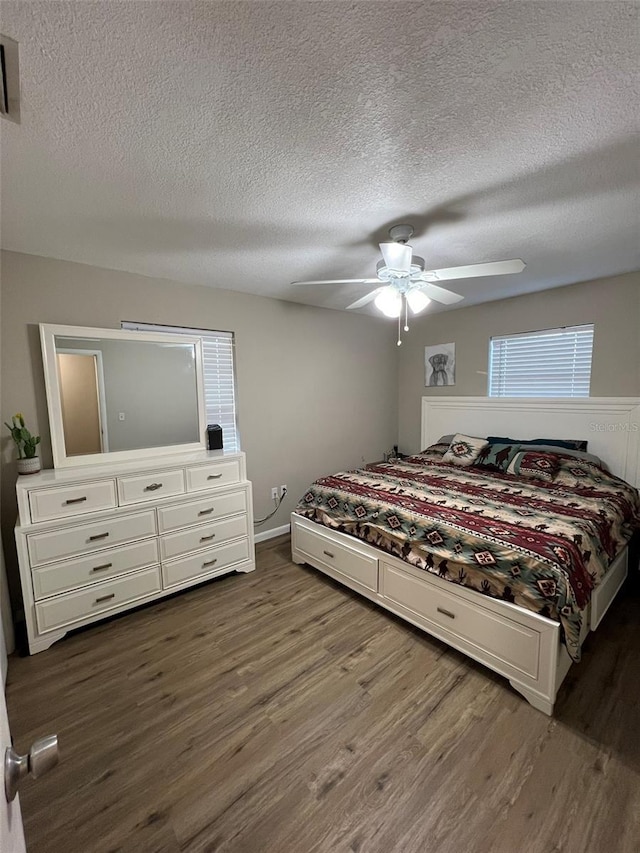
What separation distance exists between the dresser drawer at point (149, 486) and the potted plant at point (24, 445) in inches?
19.5

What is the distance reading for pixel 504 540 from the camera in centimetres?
181

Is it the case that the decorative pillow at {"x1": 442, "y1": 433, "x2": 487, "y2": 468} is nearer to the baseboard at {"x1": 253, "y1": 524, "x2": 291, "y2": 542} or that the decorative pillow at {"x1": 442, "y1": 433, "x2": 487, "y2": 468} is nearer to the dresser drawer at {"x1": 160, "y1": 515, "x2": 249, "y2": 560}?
the baseboard at {"x1": 253, "y1": 524, "x2": 291, "y2": 542}

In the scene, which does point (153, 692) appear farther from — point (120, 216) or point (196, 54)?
point (196, 54)

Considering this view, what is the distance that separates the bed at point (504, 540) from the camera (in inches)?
65.3

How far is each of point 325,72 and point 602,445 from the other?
3343 millimetres

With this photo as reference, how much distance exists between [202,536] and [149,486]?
54cm

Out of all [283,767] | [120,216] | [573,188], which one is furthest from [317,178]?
[283,767]

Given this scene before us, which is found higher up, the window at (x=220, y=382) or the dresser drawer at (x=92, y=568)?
the window at (x=220, y=382)

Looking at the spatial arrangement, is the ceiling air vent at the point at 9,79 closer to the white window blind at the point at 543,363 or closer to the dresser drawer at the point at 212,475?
the dresser drawer at the point at 212,475

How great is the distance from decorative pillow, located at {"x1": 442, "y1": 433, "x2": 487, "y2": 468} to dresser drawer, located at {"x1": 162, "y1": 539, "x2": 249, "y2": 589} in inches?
81.1

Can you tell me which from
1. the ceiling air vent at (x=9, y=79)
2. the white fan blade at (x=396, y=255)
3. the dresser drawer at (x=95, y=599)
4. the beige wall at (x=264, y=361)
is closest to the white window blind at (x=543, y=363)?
the beige wall at (x=264, y=361)

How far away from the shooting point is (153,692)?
1759 millimetres

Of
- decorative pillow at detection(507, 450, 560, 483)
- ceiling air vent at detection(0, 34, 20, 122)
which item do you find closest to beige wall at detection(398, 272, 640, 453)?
decorative pillow at detection(507, 450, 560, 483)

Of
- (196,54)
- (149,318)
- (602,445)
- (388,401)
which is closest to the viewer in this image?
(196,54)
